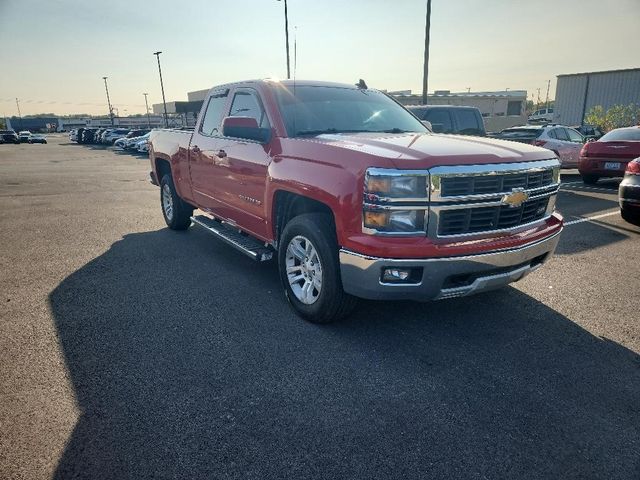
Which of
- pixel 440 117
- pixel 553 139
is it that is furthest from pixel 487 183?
pixel 553 139

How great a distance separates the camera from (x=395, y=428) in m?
2.46

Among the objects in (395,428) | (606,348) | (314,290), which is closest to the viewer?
(395,428)

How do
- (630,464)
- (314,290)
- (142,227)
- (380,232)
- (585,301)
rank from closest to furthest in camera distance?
(630,464)
(380,232)
(314,290)
(585,301)
(142,227)

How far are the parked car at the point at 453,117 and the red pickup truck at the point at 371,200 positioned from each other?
20.5ft

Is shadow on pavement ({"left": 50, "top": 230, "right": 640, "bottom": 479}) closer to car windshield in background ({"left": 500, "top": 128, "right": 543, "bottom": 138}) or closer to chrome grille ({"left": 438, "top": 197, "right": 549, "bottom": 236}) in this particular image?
chrome grille ({"left": 438, "top": 197, "right": 549, "bottom": 236})

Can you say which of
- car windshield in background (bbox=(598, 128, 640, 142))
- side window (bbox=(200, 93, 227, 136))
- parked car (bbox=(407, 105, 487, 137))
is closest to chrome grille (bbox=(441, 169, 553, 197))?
side window (bbox=(200, 93, 227, 136))

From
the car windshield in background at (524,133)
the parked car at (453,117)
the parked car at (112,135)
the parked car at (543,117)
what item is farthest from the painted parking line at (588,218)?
the parked car at (543,117)

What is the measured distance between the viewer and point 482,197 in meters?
3.10

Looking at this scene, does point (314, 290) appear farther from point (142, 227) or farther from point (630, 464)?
point (142, 227)

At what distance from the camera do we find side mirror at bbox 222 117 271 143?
12.6 feet

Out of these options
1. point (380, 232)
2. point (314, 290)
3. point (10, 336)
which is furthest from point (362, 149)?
point (10, 336)

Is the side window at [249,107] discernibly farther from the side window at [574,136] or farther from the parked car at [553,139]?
the side window at [574,136]

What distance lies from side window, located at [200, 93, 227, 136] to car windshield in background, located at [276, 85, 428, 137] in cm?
116

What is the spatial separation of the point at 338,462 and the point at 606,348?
7.87 feet
